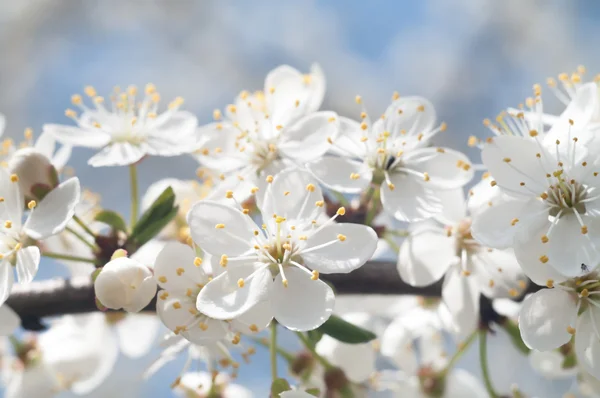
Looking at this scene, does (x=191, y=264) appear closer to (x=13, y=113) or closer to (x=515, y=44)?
(x=13, y=113)

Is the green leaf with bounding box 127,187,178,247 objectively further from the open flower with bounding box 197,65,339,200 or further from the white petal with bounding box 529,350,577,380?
the white petal with bounding box 529,350,577,380

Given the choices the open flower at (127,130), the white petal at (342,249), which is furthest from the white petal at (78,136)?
the white petal at (342,249)

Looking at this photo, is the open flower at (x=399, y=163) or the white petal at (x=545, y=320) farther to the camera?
the open flower at (x=399, y=163)

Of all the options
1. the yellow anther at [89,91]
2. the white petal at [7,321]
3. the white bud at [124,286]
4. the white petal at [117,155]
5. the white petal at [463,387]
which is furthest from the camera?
the white petal at [463,387]

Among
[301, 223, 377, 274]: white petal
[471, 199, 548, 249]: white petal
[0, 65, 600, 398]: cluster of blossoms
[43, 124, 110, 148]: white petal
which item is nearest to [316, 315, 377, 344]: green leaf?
[0, 65, 600, 398]: cluster of blossoms

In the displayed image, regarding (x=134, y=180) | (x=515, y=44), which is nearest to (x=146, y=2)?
(x=515, y=44)

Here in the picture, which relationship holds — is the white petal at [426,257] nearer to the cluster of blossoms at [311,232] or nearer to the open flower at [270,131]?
the cluster of blossoms at [311,232]

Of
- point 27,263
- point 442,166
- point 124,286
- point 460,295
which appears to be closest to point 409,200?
point 442,166
